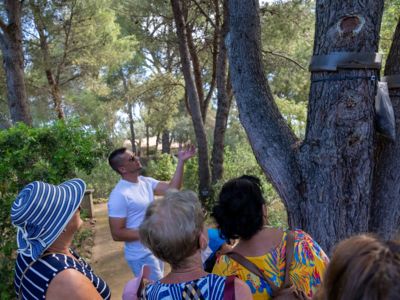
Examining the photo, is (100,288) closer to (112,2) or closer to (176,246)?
(176,246)

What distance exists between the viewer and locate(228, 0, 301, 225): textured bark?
8.58 feet

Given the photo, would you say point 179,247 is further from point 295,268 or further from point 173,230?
point 295,268

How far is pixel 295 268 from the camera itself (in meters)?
1.71

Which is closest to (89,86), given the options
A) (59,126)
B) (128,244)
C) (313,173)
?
(59,126)

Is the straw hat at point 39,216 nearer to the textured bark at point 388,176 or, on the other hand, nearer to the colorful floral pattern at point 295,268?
the colorful floral pattern at point 295,268

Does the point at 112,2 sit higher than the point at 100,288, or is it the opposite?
the point at 112,2

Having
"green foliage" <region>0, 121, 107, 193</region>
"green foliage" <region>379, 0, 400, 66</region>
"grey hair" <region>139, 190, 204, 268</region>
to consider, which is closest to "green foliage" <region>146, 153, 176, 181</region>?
"green foliage" <region>379, 0, 400, 66</region>

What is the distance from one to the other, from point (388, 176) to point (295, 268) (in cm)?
129

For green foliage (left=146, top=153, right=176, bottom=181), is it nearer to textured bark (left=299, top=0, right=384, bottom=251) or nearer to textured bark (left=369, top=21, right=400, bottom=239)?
textured bark (left=369, top=21, right=400, bottom=239)

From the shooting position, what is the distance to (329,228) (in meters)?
2.43

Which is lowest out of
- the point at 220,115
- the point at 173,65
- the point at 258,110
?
the point at 220,115

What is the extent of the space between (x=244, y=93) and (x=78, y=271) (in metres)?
1.72

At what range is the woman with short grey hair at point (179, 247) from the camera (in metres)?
1.47

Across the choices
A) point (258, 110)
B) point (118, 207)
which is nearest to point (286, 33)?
point (258, 110)
